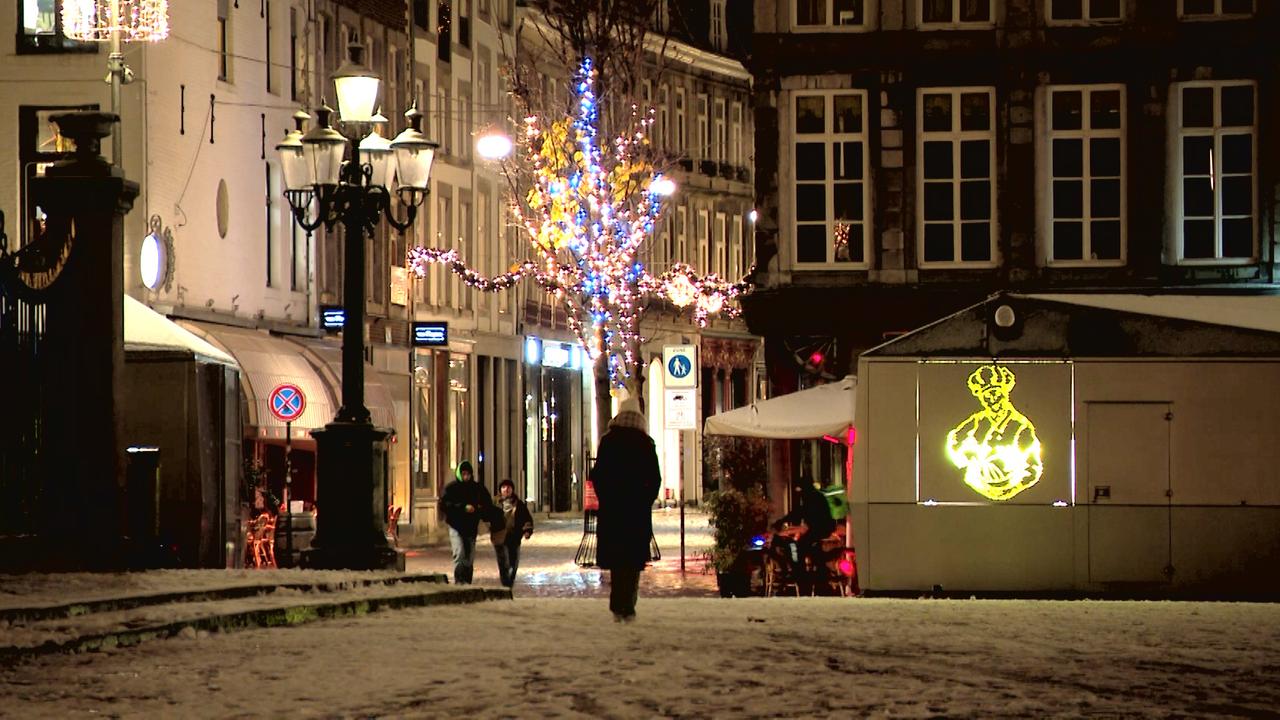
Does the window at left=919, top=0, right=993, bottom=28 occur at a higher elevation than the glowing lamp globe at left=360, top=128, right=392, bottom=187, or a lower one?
→ higher

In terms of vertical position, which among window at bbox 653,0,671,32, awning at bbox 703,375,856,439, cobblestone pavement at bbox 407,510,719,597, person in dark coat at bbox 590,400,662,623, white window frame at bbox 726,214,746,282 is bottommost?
cobblestone pavement at bbox 407,510,719,597

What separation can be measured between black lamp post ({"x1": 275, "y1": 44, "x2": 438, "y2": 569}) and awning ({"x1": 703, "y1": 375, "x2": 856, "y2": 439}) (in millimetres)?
7920

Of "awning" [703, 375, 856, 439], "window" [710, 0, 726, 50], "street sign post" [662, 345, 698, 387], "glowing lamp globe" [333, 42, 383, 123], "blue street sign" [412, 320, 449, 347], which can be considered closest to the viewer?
"glowing lamp globe" [333, 42, 383, 123]

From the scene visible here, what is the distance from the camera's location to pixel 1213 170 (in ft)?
121

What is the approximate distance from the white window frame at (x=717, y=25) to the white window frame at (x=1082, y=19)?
40.5 metres

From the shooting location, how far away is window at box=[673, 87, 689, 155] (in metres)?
73.7

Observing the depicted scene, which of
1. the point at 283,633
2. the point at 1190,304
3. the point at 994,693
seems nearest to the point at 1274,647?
the point at 994,693

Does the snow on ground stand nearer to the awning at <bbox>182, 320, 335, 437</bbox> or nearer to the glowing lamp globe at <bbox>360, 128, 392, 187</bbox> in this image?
the glowing lamp globe at <bbox>360, 128, 392, 187</bbox>

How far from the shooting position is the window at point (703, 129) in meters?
75.6

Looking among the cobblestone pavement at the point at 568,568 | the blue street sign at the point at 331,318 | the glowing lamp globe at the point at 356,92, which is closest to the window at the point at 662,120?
the cobblestone pavement at the point at 568,568

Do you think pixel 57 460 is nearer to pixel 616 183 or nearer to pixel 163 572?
pixel 163 572

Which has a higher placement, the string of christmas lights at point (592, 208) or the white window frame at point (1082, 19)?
the white window frame at point (1082, 19)

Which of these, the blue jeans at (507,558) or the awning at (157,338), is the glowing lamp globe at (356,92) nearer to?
the awning at (157,338)

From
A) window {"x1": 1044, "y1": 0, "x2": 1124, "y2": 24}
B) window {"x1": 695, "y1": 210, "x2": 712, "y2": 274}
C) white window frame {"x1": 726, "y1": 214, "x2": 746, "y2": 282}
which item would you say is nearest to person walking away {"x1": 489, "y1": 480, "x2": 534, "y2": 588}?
window {"x1": 1044, "y1": 0, "x2": 1124, "y2": 24}
